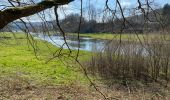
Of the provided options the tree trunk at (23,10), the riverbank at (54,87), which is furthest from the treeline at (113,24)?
the riverbank at (54,87)

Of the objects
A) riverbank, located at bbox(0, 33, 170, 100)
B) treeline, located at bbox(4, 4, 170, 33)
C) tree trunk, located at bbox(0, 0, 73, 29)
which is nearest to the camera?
tree trunk, located at bbox(0, 0, 73, 29)

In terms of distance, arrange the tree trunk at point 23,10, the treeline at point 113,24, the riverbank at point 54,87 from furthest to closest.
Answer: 1. the riverbank at point 54,87
2. the treeline at point 113,24
3. the tree trunk at point 23,10

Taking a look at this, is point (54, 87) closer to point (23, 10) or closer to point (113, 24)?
point (113, 24)

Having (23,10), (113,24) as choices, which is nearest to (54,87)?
(113,24)

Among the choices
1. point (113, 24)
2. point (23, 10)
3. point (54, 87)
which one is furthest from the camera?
point (54, 87)

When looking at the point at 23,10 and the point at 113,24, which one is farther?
the point at 113,24

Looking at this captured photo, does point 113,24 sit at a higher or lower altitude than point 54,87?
higher

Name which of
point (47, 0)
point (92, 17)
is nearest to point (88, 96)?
point (92, 17)

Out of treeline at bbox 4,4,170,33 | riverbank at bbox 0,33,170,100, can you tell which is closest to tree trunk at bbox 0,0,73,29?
treeline at bbox 4,4,170,33

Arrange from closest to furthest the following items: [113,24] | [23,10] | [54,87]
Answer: [23,10] → [113,24] → [54,87]

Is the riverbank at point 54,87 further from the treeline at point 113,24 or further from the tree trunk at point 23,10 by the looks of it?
the tree trunk at point 23,10

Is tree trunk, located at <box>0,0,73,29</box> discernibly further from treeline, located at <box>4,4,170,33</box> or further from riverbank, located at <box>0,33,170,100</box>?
riverbank, located at <box>0,33,170,100</box>

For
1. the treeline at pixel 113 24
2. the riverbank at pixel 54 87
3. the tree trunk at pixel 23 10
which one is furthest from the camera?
the riverbank at pixel 54 87

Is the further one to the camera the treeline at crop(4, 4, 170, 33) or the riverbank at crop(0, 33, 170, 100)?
the riverbank at crop(0, 33, 170, 100)
